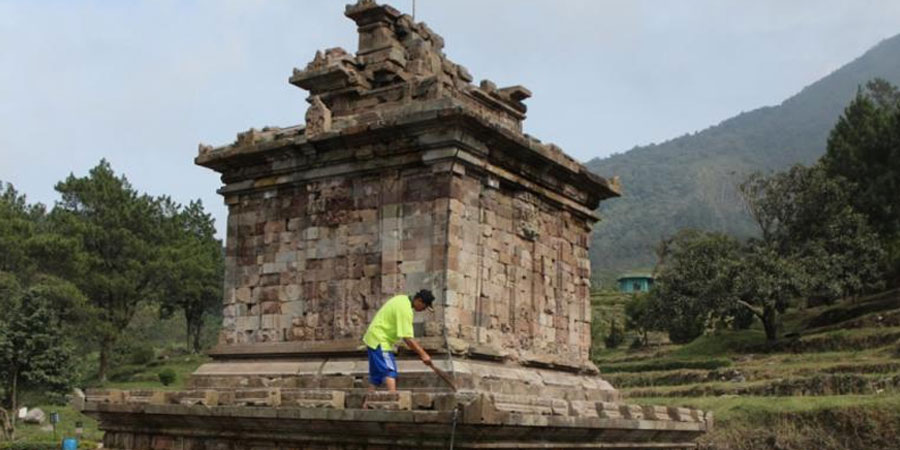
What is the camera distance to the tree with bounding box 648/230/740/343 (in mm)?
43844

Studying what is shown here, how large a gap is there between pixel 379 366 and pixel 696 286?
115 ft

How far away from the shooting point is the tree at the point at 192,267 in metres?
49.0

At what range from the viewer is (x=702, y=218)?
520ft

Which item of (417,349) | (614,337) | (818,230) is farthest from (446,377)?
(614,337)

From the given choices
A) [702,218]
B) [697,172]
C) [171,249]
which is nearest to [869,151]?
[171,249]

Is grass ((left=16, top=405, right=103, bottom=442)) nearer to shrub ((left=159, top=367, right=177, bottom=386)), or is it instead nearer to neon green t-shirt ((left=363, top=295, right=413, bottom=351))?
shrub ((left=159, top=367, right=177, bottom=386))

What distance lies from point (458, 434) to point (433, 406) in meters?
0.43

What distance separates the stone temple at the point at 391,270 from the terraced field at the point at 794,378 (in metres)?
10.6

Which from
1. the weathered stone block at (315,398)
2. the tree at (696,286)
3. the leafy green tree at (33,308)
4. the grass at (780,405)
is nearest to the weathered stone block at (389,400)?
the weathered stone block at (315,398)

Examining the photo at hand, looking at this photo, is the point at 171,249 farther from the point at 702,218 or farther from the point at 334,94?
the point at 702,218

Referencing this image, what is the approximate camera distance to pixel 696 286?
44.6m

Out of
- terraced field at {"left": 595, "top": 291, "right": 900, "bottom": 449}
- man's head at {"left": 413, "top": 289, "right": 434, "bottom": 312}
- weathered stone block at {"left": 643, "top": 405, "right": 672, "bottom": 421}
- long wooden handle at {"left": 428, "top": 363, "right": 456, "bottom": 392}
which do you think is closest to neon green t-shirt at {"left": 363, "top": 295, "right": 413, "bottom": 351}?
man's head at {"left": 413, "top": 289, "right": 434, "bottom": 312}

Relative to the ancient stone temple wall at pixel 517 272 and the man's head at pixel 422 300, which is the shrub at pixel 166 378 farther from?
the man's head at pixel 422 300

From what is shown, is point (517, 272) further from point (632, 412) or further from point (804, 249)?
point (804, 249)
